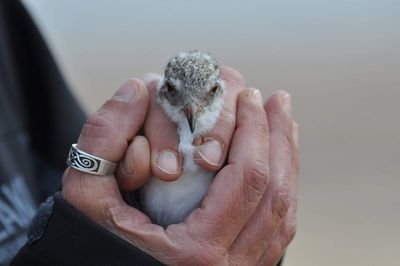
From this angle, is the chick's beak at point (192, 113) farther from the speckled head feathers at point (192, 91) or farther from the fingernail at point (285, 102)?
the fingernail at point (285, 102)

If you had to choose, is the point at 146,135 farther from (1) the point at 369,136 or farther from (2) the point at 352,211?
(1) the point at 369,136

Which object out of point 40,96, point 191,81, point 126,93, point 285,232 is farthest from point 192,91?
point 40,96

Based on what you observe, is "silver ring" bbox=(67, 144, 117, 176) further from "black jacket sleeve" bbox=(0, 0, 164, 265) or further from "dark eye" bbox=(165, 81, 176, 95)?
"black jacket sleeve" bbox=(0, 0, 164, 265)

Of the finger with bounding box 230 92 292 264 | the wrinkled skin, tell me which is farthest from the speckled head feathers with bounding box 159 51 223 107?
the finger with bounding box 230 92 292 264

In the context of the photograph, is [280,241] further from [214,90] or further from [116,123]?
[116,123]

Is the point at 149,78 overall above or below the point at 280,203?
above
